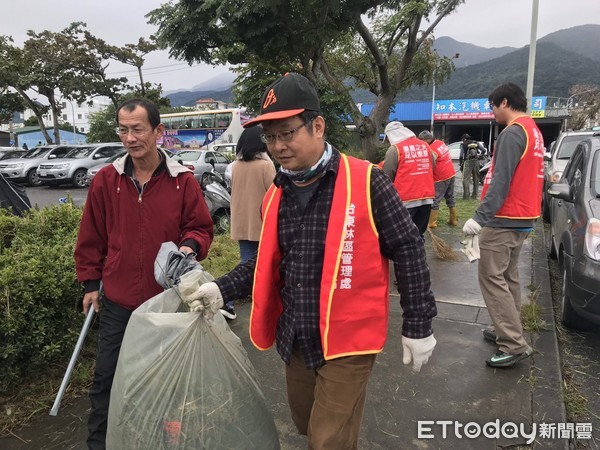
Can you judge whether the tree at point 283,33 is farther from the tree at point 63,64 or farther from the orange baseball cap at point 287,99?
the tree at point 63,64

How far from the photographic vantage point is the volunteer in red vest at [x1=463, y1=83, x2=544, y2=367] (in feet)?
9.75

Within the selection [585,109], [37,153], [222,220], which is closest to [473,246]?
[222,220]

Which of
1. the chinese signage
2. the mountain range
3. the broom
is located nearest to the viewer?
the broom

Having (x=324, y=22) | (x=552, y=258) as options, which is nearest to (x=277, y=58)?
(x=324, y=22)

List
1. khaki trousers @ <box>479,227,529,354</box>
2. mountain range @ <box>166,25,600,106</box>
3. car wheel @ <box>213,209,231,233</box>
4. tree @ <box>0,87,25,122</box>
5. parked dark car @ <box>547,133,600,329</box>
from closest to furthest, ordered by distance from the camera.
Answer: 1. khaki trousers @ <box>479,227,529,354</box>
2. parked dark car @ <box>547,133,600,329</box>
3. car wheel @ <box>213,209,231,233</box>
4. tree @ <box>0,87,25,122</box>
5. mountain range @ <box>166,25,600,106</box>

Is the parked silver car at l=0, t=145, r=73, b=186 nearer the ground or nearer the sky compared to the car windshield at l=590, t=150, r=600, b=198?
nearer the ground

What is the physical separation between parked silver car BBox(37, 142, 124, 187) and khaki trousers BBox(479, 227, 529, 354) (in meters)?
16.4

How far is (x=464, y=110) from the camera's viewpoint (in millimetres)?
36656

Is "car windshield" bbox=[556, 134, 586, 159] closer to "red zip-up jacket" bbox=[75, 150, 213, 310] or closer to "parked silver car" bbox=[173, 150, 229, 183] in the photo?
"red zip-up jacket" bbox=[75, 150, 213, 310]

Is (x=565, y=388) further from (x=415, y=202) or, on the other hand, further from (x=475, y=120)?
(x=475, y=120)

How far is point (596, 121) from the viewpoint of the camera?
1180 inches

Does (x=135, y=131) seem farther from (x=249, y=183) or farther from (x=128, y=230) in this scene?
(x=249, y=183)

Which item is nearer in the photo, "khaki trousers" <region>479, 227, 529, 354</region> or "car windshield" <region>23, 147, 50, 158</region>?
"khaki trousers" <region>479, 227, 529, 354</region>

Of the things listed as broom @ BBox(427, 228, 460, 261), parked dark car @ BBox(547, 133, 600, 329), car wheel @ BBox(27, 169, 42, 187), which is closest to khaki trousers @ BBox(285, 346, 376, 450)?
parked dark car @ BBox(547, 133, 600, 329)
